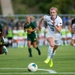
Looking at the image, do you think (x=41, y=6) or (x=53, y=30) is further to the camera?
(x=41, y=6)

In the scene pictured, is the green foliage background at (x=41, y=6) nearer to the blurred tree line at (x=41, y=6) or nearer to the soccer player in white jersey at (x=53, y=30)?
the blurred tree line at (x=41, y=6)

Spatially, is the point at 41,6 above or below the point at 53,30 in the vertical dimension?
below

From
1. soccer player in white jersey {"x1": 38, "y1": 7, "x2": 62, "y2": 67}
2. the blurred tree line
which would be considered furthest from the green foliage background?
soccer player in white jersey {"x1": 38, "y1": 7, "x2": 62, "y2": 67}

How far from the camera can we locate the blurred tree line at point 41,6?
58.8m

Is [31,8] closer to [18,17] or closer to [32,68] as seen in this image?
[18,17]

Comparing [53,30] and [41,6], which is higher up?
[53,30]

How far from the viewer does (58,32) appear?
2025cm

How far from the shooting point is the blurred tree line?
58.8 m

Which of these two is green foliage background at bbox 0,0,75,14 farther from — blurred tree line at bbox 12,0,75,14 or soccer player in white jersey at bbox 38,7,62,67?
soccer player in white jersey at bbox 38,7,62,67

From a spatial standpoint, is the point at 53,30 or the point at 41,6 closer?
the point at 53,30

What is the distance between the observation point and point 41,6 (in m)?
74.7

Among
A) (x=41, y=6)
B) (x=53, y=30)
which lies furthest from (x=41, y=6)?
(x=53, y=30)

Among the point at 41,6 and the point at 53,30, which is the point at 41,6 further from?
the point at 53,30

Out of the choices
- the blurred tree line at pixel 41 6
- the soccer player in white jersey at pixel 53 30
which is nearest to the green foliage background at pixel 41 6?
the blurred tree line at pixel 41 6
